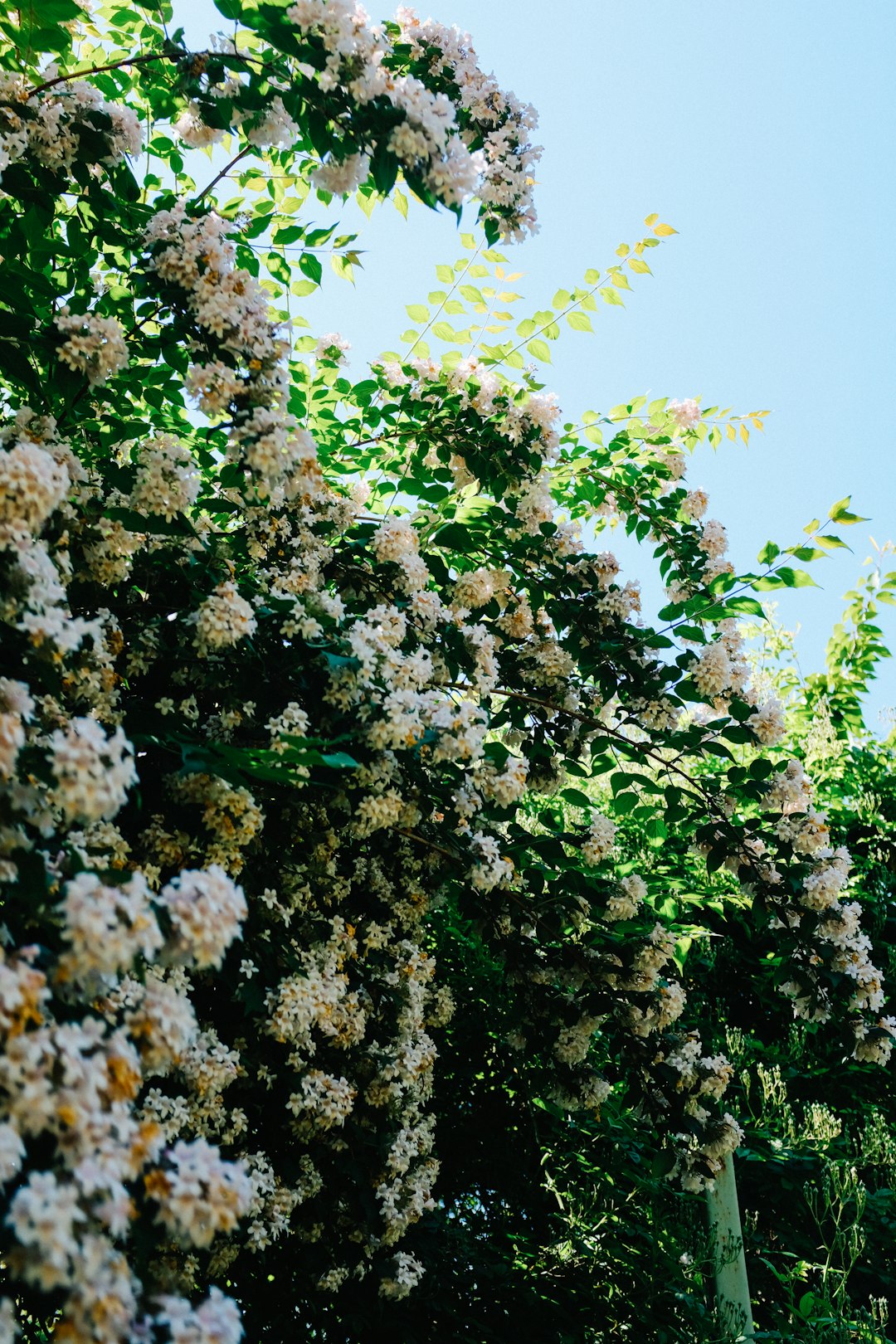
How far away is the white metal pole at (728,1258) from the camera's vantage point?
9.79ft

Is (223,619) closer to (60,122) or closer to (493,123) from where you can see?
(60,122)

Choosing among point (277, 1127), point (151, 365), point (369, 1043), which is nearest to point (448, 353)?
point (151, 365)

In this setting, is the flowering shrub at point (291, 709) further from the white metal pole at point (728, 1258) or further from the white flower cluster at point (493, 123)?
the white metal pole at point (728, 1258)

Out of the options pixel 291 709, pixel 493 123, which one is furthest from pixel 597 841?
pixel 493 123

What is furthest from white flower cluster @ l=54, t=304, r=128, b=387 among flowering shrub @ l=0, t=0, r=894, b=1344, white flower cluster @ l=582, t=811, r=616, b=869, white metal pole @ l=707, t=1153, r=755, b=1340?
white metal pole @ l=707, t=1153, r=755, b=1340

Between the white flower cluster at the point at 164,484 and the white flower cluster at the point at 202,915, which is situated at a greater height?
the white flower cluster at the point at 164,484

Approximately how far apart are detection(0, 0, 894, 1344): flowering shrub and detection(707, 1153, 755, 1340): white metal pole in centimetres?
56

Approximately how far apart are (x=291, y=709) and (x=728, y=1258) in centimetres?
244

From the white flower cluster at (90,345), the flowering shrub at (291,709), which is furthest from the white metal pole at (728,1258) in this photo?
the white flower cluster at (90,345)

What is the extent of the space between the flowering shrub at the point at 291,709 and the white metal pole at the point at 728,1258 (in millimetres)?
556

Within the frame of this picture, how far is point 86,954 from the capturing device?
1138 mm

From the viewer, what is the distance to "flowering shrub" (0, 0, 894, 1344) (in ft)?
4.42

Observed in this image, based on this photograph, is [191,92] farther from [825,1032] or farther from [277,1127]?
[825,1032]

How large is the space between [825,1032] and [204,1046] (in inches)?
143
